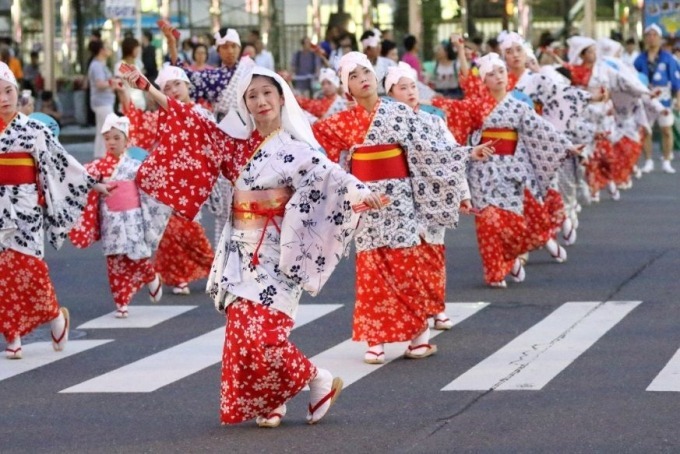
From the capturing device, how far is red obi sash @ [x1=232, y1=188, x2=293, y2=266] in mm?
7637

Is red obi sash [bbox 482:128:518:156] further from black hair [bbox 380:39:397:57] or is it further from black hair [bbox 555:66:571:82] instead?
black hair [bbox 380:39:397:57]

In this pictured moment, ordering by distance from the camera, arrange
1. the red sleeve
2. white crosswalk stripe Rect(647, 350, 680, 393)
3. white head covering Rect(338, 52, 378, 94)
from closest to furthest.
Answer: the red sleeve → white crosswalk stripe Rect(647, 350, 680, 393) → white head covering Rect(338, 52, 378, 94)

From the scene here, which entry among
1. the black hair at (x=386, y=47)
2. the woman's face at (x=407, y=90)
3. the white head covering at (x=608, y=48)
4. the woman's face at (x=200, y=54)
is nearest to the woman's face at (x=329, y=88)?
the woman's face at (x=200, y=54)

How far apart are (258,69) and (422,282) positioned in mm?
2452

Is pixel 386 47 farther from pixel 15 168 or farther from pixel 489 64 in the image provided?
pixel 15 168

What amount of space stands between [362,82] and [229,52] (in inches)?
191

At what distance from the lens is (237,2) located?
3297 cm

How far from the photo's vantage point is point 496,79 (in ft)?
40.8

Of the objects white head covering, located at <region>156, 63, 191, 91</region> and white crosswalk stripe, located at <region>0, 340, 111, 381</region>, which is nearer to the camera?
white crosswalk stripe, located at <region>0, 340, 111, 381</region>

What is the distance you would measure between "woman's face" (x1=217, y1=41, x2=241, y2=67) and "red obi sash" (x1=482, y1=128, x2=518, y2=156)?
263 cm

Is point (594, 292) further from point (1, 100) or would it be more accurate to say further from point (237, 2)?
point (237, 2)

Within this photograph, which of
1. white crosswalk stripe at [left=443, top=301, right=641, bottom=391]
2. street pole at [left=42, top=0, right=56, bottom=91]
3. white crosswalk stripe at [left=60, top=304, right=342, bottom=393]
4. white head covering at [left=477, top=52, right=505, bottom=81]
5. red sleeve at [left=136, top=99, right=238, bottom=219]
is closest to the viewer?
red sleeve at [left=136, top=99, right=238, bottom=219]

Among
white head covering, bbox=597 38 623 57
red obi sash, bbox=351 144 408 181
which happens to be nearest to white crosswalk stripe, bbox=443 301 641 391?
red obi sash, bbox=351 144 408 181

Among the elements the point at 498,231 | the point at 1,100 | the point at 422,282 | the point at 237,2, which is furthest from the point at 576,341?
the point at 237,2
